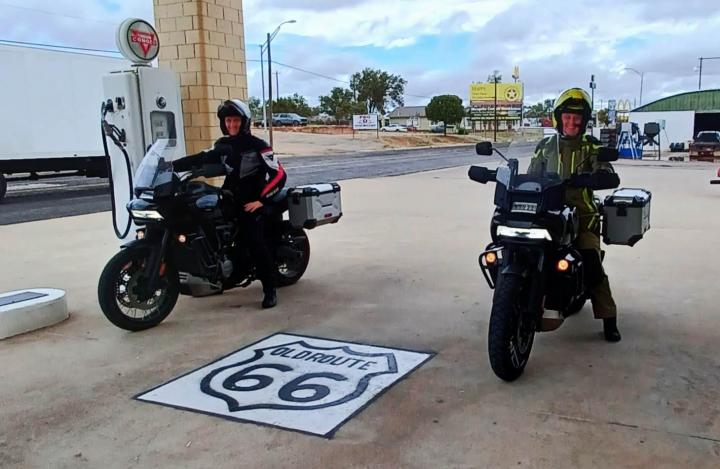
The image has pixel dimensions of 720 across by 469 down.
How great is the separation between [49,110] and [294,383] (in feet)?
46.3

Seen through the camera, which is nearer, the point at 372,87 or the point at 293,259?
the point at 293,259

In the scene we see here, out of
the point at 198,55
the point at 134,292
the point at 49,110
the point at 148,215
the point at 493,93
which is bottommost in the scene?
the point at 134,292

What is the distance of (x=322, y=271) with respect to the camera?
23.0ft

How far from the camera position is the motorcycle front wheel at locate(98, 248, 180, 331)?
477 centimetres

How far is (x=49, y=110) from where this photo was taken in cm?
1571

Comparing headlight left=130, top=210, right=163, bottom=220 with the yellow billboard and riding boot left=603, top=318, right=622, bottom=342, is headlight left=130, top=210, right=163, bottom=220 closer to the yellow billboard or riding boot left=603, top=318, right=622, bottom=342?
riding boot left=603, top=318, right=622, bottom=342

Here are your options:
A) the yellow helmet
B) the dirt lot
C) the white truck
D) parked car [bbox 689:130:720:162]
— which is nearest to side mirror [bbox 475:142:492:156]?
the yellow helmet

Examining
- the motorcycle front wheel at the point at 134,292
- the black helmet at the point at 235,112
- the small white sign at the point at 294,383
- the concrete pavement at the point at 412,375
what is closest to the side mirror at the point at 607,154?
the concrete pavement at the point at 412,375

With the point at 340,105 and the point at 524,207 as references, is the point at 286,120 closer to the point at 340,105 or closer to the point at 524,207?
the point at 340,105

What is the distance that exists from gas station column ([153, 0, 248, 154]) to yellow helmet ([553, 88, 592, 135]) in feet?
13.7

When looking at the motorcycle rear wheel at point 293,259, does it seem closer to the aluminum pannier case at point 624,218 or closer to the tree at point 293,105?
the aluminum pannier case at point 624,218

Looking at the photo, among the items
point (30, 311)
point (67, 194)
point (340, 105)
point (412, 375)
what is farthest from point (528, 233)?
point (340, 105)

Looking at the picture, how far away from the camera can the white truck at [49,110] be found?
15141 mm

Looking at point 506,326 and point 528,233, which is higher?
point 528,233
